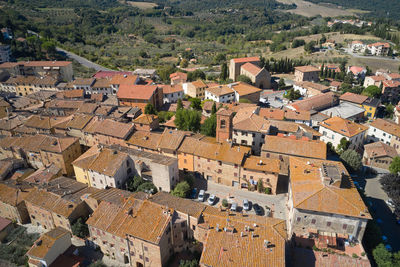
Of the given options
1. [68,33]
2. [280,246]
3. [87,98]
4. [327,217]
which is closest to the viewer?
[280,246]

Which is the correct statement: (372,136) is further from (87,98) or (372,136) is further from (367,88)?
(87,98)

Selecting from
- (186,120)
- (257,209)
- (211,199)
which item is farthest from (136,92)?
(257,209)

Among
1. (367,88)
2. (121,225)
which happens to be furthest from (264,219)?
(367,88)

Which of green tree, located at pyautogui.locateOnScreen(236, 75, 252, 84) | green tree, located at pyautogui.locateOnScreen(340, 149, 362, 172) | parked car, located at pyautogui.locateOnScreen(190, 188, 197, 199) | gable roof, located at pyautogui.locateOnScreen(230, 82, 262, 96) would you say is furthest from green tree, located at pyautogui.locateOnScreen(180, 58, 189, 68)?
parked car, located at pyautogui.locateOnScreen(190, 188, 197, 199)

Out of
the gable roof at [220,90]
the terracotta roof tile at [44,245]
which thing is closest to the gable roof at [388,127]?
the gable roof at [220,90]

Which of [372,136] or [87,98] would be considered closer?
[372,136]

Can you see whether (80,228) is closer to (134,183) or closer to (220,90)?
(134,183)

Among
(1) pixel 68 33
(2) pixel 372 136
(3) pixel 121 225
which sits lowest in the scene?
(2) pixel 372 136

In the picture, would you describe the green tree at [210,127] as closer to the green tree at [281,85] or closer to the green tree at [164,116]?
the green tree at [164,116]
